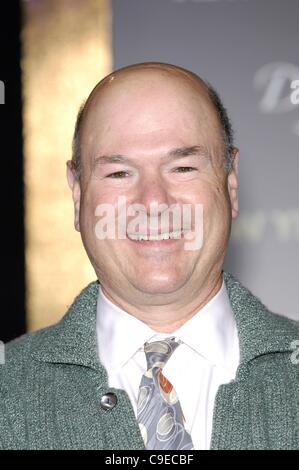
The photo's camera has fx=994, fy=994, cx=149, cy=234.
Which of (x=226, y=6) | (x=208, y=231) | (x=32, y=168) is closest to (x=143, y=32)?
(x=226, y=6)

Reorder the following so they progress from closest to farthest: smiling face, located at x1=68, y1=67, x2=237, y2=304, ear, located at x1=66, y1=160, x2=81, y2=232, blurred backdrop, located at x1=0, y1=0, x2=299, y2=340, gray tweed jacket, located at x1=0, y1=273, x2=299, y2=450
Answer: gray tweed jacket, located at x1=0, y1=273, x2=299, y2=450, smiling face, located at x1=68, y1=67, x2=237, y2=304, ear, located at x1=66, y1=160, x2=81, y2=232, blurred backdrop, located at x1=0, y1=0, x2=299, y2=340

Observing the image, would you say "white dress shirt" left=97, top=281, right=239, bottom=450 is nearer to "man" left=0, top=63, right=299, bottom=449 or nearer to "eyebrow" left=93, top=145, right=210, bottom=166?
"man" left=0, top=63, right=299, bottom=449

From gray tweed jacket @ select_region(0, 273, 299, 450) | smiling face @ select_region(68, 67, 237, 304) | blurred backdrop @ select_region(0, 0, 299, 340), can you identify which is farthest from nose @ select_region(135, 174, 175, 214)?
blurred backdrop @ select_region(0, 0, 299, 340)

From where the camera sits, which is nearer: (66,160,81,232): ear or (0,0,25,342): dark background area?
(66,160,81,232): ear

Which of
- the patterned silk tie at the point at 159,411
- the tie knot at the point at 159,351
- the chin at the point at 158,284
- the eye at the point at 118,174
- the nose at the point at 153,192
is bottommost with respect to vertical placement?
Answer: the patterned silk tie at the point at 159,411

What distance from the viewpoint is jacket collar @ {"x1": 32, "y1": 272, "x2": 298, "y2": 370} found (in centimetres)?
151

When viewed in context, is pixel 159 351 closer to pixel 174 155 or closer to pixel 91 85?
→ pixel 174 155

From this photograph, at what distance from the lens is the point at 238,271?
9.04 ft

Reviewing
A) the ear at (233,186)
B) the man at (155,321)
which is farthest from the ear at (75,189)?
the ear at (233,186)

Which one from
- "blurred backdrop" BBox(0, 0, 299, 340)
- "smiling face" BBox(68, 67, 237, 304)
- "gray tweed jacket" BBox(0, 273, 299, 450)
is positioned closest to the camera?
"gray tweed jacket" BBox(0, 273, 299, 450)

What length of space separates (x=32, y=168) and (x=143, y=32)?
0.50 m

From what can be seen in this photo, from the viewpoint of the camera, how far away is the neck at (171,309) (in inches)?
62.3

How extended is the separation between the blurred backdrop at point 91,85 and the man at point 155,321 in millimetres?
1132

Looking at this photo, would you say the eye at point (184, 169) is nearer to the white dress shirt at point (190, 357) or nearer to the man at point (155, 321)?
the man at point (155, 321)
